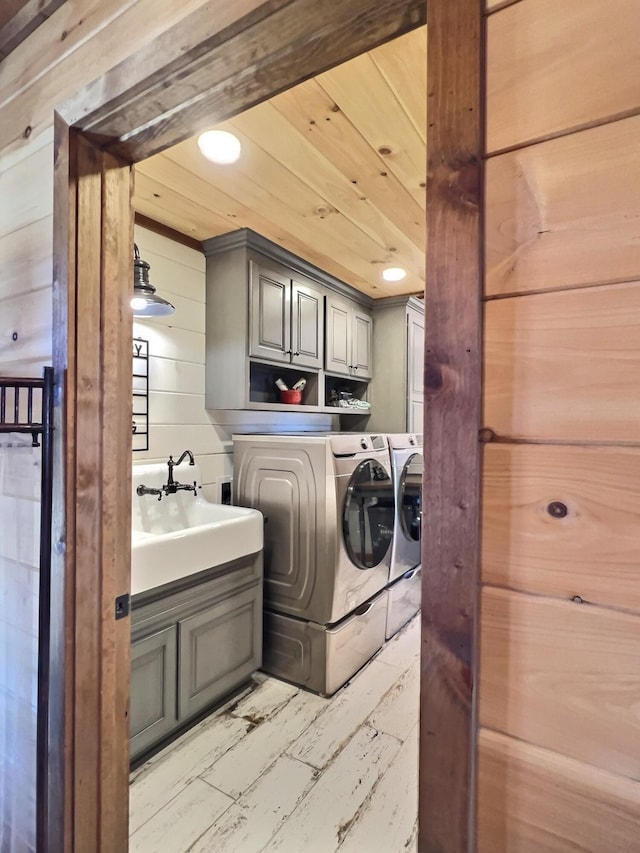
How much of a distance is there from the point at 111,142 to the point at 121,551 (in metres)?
0.99

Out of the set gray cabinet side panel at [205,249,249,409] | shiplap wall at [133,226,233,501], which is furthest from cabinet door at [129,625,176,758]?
gray cabinet side panel at [205,249,249,409]

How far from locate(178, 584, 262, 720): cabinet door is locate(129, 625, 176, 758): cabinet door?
0.16ft

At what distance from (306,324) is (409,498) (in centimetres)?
127

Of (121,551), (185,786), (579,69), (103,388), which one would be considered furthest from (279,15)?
(185,786)

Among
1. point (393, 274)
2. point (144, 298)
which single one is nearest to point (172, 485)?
point (144, 298)

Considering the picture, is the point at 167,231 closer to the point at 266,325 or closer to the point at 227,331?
the point at 227,331

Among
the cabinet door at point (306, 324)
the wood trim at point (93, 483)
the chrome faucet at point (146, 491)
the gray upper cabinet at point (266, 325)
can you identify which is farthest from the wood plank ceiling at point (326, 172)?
the chrome faucet at point (146, 491)

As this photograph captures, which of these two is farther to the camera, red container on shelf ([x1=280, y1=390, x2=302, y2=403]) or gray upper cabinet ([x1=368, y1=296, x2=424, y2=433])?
gray upper cabinet ([x1=368, y1=296, x2=424, y2=433])

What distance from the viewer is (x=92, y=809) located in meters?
1.03

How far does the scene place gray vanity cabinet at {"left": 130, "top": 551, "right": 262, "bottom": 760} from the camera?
1716 mm

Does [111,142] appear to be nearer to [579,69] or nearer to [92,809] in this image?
[579,69]

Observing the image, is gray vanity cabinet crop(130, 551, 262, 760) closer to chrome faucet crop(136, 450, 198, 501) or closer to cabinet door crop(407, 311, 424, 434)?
chrome faucet crop(136, 450, 198, 501)

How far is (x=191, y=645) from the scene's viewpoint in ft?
6.27

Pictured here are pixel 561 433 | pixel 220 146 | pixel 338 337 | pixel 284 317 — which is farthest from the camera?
pixel 338 337
